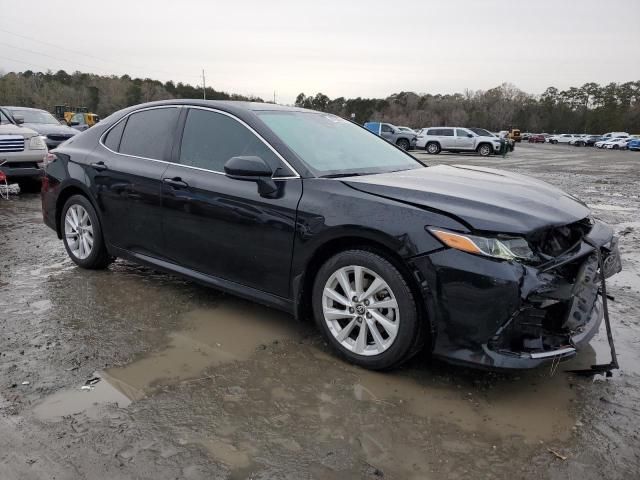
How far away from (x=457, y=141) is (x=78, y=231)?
28.0m

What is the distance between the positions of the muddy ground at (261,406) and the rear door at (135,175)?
622 mm

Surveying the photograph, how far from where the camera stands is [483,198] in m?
3.02

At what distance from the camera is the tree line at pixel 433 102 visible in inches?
3450

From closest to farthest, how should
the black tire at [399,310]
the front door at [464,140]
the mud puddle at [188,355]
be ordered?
1. the mud puddle at [188,355]
2. the black tire at [399,310]
3. the front door at [464,140]

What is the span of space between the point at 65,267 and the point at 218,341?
2429 millimetres

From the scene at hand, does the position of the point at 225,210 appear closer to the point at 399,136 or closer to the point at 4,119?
the point at 4,119

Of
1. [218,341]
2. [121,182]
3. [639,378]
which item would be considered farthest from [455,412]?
[121,182]

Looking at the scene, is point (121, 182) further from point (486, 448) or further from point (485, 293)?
point (486, 448)

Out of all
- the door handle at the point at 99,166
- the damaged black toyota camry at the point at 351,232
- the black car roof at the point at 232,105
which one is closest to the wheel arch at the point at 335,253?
the damaged black toyota camry at the point at 351,232

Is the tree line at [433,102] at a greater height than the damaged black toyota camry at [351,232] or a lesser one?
greater

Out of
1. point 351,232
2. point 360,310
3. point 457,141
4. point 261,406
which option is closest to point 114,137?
point 351,232

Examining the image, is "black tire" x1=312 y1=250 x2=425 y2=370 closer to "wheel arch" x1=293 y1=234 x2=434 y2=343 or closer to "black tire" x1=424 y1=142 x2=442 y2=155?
"wheel arch" x1=293 y1=234 x2=434 y2=343

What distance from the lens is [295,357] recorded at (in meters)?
3.29

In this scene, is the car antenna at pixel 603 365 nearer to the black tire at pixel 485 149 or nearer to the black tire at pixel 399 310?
the black tire at pixel 399 310
